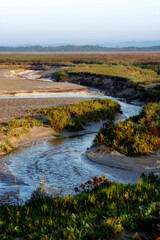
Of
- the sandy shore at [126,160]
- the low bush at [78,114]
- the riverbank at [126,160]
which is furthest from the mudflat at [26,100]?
the sandy shore at [126,160]

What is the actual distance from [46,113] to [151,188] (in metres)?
11.4

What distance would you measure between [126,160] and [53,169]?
257cm

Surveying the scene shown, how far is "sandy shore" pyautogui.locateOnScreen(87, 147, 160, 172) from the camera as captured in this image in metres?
9.44

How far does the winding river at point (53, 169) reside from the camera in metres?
7.77

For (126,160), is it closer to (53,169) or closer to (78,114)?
(53,169)

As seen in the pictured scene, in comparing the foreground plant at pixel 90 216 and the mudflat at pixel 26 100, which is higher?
the foreground plant at pixel 90 216

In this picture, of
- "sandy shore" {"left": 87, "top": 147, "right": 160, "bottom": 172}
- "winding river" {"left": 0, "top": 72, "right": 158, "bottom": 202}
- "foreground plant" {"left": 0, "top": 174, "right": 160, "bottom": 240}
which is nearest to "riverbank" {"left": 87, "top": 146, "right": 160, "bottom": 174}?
"sandy shore" {"left": 87, "top": 147, "right": 160, "bottom": 172}

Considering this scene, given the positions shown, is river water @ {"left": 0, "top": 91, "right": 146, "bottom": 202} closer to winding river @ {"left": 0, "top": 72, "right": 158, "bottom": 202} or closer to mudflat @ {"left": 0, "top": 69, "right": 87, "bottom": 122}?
winding river @ {"left": 0, "top": 72, "right": 158, "bottom": 202}

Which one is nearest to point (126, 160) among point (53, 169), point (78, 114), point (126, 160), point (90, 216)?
point (126, 160)

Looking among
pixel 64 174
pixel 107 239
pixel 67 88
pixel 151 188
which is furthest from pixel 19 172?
pixel 67 88

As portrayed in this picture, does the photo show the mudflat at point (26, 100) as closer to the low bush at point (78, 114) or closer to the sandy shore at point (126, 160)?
the low bush at point (78, 114)

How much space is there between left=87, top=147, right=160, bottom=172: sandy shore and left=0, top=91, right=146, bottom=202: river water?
25cm

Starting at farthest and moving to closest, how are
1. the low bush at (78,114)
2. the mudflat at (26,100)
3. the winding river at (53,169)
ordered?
the mudflat at (26,100) < the low bush at (78,114) < the winding river at (53,169)

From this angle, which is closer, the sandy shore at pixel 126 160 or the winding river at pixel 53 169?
the winding river at pixel 53 169
